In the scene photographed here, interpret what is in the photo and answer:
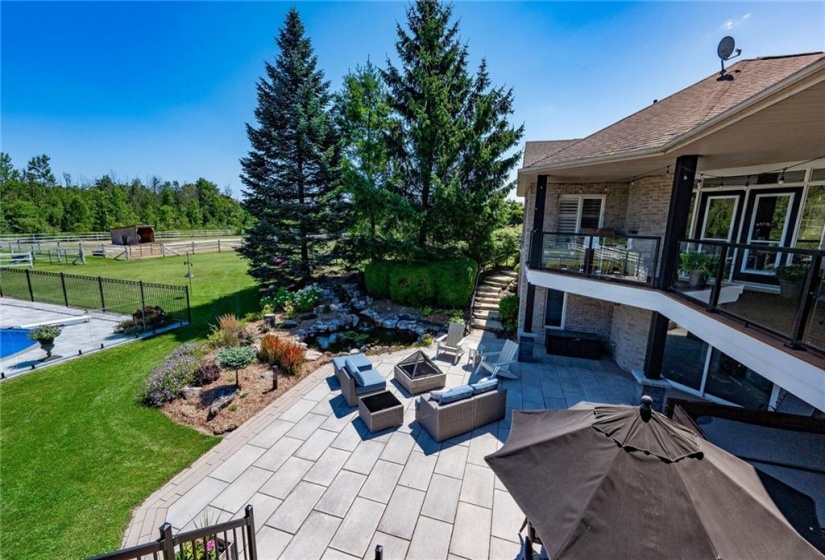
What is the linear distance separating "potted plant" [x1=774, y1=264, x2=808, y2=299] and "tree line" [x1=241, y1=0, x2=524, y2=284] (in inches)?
407

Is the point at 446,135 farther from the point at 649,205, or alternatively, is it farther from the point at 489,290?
the point at 649,205

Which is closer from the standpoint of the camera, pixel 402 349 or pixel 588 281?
pixel 588 281

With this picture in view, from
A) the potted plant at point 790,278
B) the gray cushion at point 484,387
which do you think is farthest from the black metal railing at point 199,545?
the potted plant at point 790,278

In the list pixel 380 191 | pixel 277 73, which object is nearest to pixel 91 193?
pixel 277 73

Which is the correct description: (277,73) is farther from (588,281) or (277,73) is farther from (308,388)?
(588,281)

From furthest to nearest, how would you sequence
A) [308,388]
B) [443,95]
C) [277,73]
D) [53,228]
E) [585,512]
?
1. [53,228]
2. [277,73]
3. [443,95]
4. [308,388]
5. [585,512]

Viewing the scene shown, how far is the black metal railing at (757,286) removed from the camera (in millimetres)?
4270

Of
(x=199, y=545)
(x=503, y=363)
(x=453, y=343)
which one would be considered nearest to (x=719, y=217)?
(x=503, y=363)

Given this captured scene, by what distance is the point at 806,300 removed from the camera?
4.12 meters

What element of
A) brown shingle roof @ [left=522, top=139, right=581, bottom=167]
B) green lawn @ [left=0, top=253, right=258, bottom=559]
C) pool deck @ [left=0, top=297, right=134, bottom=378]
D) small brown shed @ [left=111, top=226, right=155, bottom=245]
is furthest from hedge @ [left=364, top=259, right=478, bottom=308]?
small brown shed @ [left=111, top=226, right=155, bottom=245]

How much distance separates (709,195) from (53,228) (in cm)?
5921

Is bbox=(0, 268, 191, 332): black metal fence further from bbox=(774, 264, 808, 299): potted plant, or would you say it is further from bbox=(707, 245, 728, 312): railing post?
bbox=(774, 264, 808, 299): potted plant

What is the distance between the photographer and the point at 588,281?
8.74 m

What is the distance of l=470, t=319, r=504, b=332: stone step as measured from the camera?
44.3ft
